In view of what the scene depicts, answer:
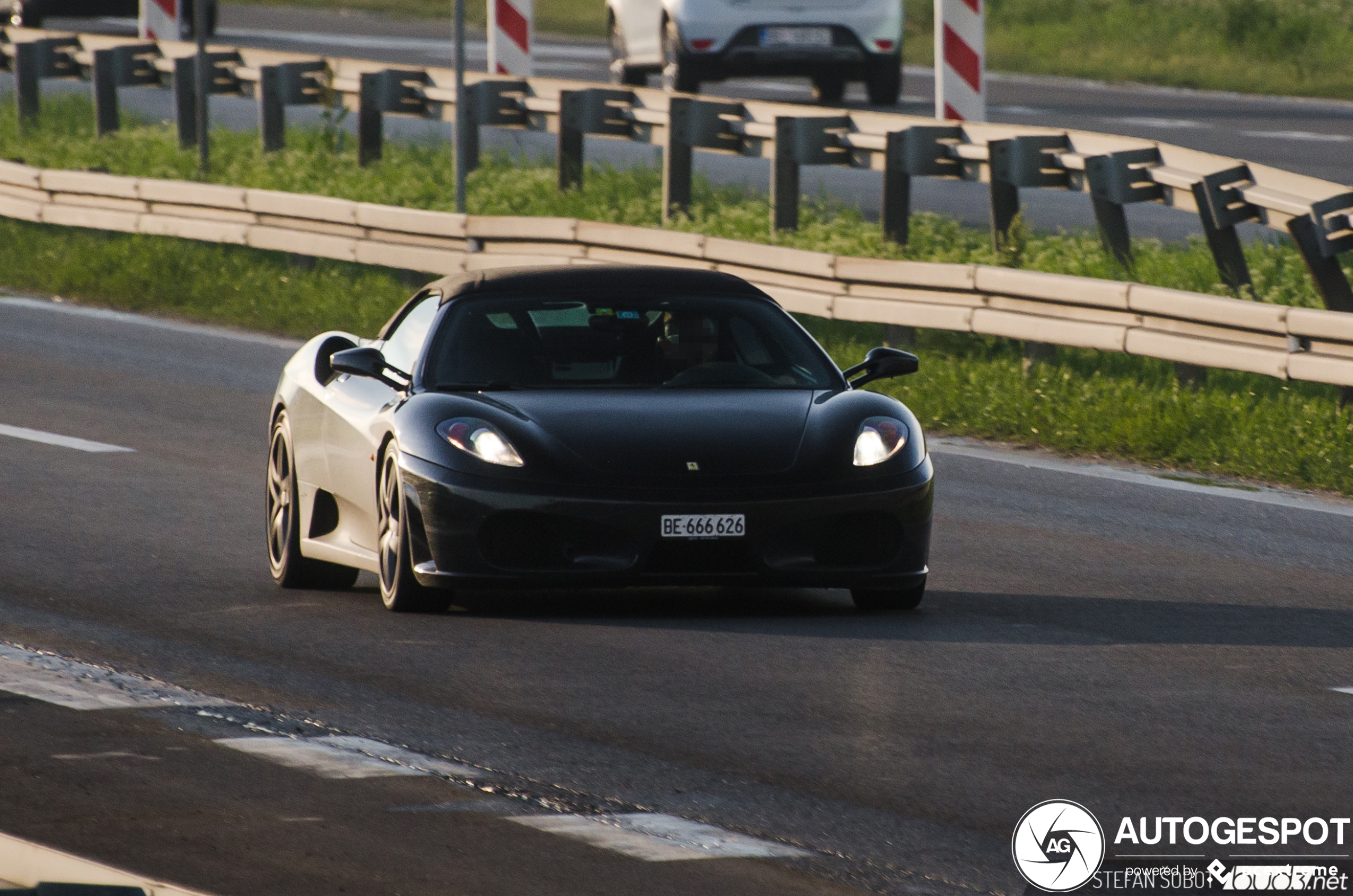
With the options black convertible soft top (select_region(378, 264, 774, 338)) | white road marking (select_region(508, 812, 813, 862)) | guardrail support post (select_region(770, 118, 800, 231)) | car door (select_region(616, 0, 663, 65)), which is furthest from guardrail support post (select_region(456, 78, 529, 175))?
white road marking (select_region(508, 812, 813, 862))

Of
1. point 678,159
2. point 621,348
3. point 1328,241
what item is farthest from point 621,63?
point 621,348

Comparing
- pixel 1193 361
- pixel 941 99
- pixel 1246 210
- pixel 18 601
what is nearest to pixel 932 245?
pixel 941 99

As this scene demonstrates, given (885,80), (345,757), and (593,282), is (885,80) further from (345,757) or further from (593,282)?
(345,757)

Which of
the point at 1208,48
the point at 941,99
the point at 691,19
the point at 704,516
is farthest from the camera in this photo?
the point at 1208,48

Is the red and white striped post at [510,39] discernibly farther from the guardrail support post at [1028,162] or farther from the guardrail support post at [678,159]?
the guardrail support post at [1028,162]

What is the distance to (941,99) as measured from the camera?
19.0m

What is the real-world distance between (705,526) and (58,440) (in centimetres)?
593

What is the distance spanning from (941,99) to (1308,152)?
370 inches

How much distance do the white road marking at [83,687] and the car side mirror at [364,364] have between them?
160 cm

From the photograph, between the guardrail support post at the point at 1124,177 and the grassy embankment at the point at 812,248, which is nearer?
the grassy embankment at the point at 812,248

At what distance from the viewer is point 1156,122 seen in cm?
3073

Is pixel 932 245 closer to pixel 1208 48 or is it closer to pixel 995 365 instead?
pixel 995 365

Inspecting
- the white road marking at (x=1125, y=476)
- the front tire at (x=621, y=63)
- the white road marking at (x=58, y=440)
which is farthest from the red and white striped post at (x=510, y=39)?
the white road marking at (x=1125, y=476)

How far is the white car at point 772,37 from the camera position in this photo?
29.9 meters
